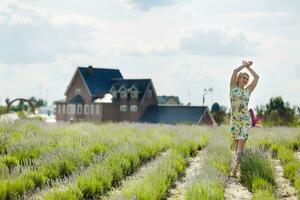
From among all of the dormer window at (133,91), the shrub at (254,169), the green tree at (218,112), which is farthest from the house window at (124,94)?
the shrub at (254,169)

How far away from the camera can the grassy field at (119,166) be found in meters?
8.41

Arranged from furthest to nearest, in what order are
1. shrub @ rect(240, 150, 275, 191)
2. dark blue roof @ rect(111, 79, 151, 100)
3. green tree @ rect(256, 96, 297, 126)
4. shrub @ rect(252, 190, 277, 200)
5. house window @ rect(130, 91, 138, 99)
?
1. dark blue roof @ rect(111, 79, 151, 100)
2. house window @ rect(130, 91, 138, 99)
3. green tree @ rect(256, 96, 297, 126)
4. shrub @ rect(240, 150, 275, 191)
5. shrub @ rect(252, 190, 277, 200)

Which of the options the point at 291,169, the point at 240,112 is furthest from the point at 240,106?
the point at 291,169

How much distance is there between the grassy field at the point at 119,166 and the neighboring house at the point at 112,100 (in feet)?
158

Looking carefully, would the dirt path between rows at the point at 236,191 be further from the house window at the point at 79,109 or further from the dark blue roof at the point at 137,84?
the house window at the point at 79,109

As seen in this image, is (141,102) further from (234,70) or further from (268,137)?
(234,70)

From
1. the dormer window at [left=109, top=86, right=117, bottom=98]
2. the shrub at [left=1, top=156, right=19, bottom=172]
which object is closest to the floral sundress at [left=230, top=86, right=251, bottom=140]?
the shrub at [left=1, top=156, right=19, bottom=172]

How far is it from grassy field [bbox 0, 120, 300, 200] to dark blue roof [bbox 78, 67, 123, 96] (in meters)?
54.9

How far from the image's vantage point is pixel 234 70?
1098cm

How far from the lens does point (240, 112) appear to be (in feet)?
35.6

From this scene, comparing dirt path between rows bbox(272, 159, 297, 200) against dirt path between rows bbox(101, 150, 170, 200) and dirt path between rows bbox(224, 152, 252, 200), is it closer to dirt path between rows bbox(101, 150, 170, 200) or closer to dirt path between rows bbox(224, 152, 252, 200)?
dirt path between rows bbox(224, 152, 252, 200)

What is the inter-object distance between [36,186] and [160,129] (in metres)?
9.08

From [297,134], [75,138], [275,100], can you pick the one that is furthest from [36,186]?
[275,100]

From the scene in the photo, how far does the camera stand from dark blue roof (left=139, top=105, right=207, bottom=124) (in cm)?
6047
